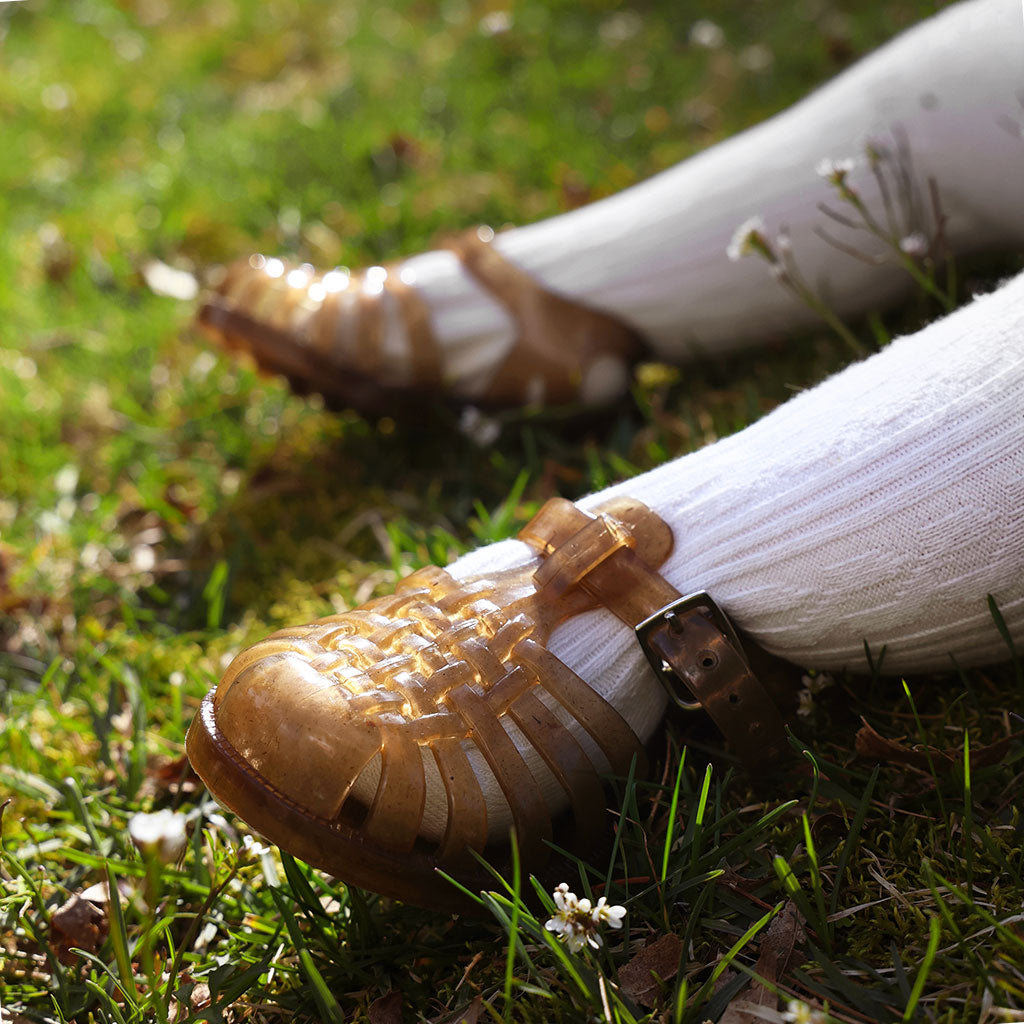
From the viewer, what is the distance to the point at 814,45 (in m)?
3.04

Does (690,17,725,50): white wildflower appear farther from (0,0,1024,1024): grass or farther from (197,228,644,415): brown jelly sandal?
(197,228,644,415): brown jelly sandal

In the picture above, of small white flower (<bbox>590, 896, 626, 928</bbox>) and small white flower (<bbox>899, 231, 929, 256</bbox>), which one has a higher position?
small white flower (<bbox>899, 231, 929, 256</bbox>)

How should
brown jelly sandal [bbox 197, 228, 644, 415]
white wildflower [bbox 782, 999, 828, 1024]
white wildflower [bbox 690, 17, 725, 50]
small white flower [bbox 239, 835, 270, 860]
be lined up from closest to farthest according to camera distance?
white wildflower [bbox 782, 999, 828, 1024], small white flower [bbox 239, 835, 270, 860], brown jelly sandal [bbox 197, 228, 644, 415], white wildflower [bbox 690, 17, 725, 50]

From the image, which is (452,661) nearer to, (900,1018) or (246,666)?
(246,666)

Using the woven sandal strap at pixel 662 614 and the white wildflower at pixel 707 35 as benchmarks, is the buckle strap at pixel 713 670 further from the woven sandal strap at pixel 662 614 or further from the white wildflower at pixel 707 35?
the white wildflower at pixel 707 35

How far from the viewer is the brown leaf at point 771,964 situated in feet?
3.47

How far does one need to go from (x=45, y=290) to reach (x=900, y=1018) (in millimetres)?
2753

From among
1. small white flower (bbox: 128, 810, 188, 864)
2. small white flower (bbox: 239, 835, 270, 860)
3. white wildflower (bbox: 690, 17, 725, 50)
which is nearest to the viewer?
small white flower (bbox: 128, 810, 188, 864)

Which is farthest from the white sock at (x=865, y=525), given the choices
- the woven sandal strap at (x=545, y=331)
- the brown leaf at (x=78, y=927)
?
the woven sandal strap at (x=545, y=331)

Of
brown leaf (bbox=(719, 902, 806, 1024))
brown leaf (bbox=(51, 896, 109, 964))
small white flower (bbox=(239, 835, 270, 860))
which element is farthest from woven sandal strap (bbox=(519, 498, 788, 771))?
brown leaf (bbox=(51, 896, 109, 964))

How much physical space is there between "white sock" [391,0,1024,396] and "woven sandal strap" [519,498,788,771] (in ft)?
2.62

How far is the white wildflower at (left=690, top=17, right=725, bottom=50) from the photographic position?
313cm

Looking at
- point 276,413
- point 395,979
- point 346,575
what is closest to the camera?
point 395,979

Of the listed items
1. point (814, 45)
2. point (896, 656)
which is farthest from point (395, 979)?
point (814, 45)
